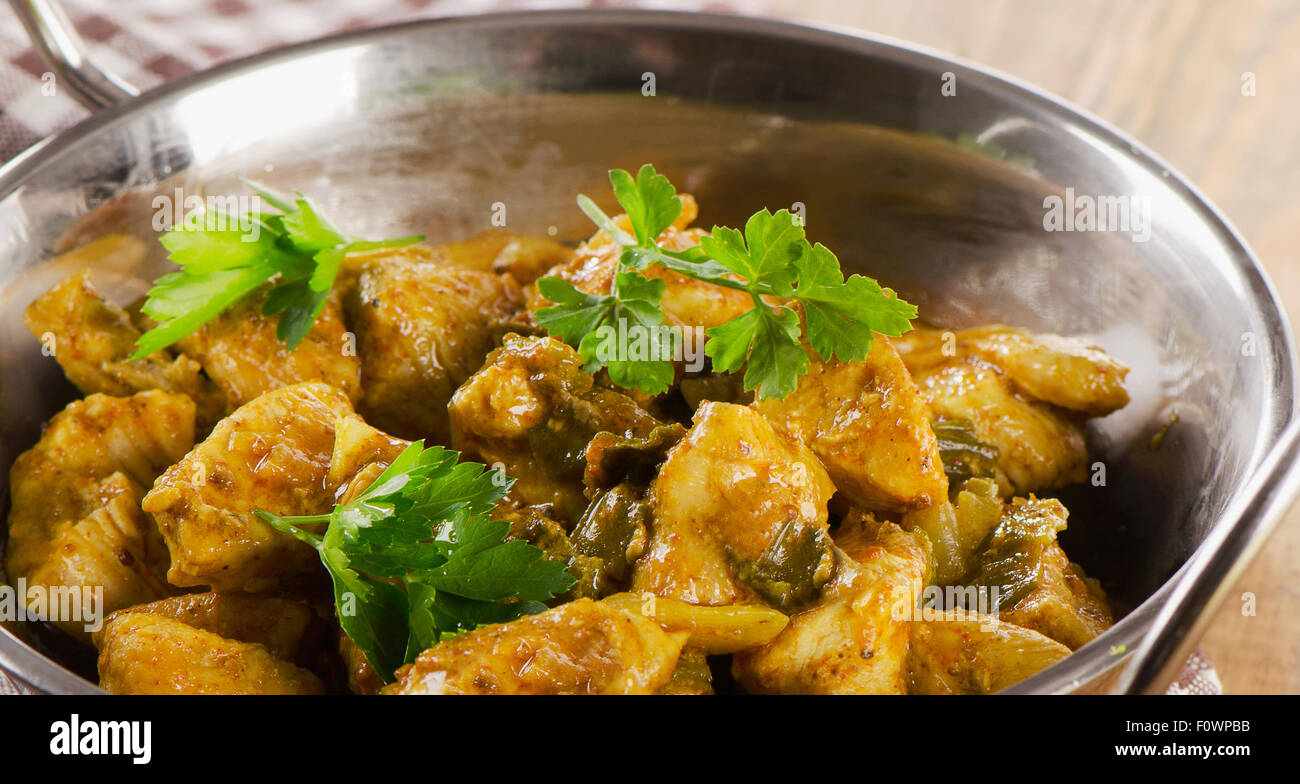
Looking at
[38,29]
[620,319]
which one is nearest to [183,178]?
[38,29]

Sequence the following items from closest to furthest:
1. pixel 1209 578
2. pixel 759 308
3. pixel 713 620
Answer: pixel 1209 578
pixel 713 620
pixel 759 308

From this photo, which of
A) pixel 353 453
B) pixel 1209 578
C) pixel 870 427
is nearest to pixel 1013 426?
pixel 870 427

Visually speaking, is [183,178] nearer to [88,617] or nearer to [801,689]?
[88,617]

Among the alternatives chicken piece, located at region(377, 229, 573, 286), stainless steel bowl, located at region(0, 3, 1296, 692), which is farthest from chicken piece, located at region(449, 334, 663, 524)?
stainless steel bowl, located at region(0, 3, 1296, 692)

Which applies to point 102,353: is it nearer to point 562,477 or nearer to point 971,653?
point 562,477
